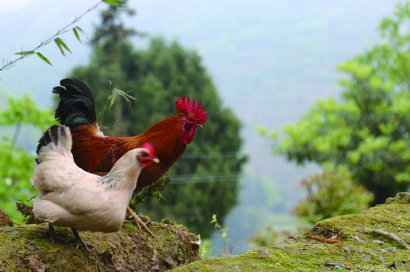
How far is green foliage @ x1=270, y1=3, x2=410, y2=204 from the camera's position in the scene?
11984mm

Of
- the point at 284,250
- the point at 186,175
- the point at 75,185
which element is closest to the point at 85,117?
the point at 75,185

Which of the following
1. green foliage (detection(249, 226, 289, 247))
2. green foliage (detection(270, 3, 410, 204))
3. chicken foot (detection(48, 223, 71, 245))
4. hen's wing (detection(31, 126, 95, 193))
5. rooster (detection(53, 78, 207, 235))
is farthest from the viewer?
green foliage (detection(270, 3, 410, 204))

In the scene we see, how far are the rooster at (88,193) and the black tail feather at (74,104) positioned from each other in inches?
40.0

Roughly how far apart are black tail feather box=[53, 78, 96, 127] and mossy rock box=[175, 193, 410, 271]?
165cm

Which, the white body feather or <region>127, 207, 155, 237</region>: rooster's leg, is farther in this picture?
<region>127, 207, 155, 237</region>: rooster's leg

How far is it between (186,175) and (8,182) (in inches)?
313

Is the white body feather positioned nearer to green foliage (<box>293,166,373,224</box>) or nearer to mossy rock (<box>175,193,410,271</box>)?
mossy rock (<box>175,193,410,271</box>)

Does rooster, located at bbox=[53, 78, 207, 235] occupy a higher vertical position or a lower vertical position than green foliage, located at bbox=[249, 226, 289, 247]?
higher

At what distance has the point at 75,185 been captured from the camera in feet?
8.86

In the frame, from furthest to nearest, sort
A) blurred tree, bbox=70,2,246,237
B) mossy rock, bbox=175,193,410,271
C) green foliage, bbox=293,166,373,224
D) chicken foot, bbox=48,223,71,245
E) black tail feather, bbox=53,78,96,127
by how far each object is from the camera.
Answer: blurred tree, bbox=70,2,246,237, green foliage, bbox=293,166,373,224, black tail feather, bbox=53,78,96,127, chicken foot, bbox=48,223,71,245, mossy rock, bbox=175,193,410,271

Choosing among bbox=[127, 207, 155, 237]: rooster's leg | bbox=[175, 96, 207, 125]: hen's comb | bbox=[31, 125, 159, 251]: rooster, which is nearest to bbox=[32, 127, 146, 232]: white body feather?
bbox=[31, 125, 159, 251]: rooster

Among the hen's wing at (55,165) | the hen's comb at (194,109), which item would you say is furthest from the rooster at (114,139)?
the hen's wing at (55,165)

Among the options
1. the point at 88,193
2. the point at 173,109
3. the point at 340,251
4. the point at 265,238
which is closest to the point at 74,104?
the point at 88,193

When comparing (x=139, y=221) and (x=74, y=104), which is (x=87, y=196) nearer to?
(x=139, y=221)
